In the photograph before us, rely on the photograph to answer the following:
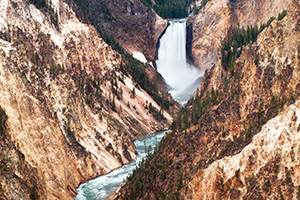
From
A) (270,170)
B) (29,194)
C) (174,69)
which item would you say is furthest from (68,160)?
(174,69)

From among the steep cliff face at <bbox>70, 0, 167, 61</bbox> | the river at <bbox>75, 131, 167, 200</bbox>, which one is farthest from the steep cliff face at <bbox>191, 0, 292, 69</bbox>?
the river at <bbox>75, 131, 167, 200</bbox>

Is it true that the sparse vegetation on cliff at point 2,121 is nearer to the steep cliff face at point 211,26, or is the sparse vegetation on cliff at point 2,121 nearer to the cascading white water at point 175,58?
the steep cliff face at point 211,26

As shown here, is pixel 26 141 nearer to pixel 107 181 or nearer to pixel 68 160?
pixel 68 160

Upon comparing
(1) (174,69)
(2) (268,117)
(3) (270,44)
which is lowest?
(1) (174,69)

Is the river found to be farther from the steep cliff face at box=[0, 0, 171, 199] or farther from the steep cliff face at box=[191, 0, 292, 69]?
the steep cliff face at box=[191, 0, 292, 69]

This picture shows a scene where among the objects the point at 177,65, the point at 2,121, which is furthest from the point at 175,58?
the point at 2,121

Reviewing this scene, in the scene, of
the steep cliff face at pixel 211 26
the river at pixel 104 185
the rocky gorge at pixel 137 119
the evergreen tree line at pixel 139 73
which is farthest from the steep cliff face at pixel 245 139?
the steep cliff face at pixel 211 26
